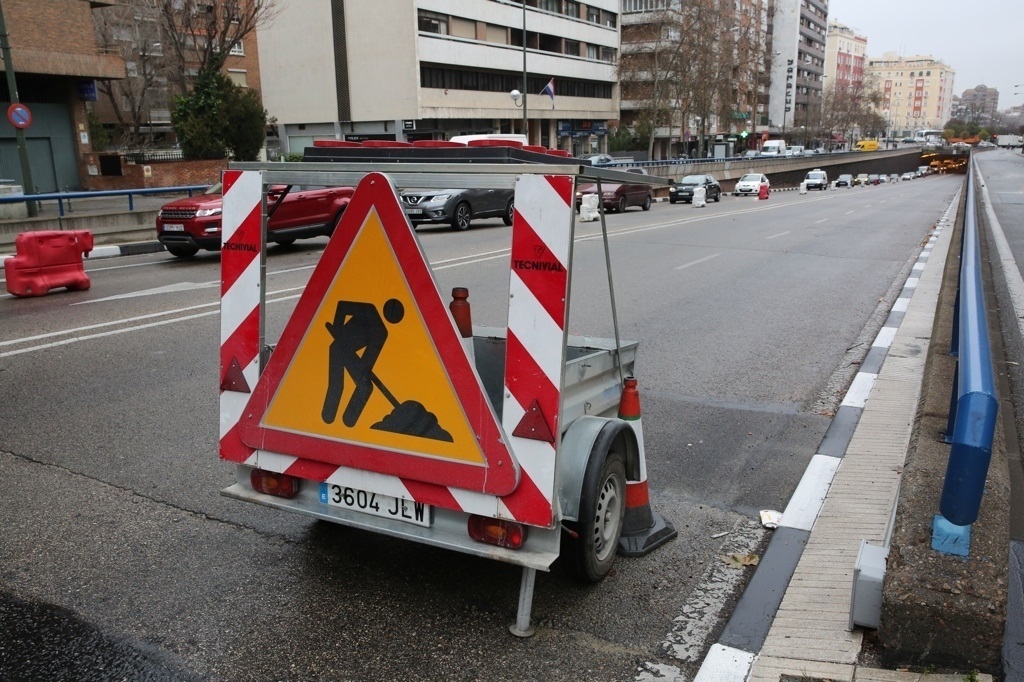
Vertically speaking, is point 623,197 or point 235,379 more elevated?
point 235,379

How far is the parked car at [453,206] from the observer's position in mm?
21703

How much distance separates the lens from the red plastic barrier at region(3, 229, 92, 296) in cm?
1180

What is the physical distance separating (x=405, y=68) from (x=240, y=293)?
55.0 m

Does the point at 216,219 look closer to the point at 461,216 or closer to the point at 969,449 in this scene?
the point at 461,216

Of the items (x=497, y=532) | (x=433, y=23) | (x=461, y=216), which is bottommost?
(x=461, y=216)

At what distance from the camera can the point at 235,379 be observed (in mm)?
3963

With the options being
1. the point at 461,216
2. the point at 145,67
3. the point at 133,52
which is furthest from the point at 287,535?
the point at 133,52

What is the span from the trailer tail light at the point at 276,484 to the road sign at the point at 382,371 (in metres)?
0.16

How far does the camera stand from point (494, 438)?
3.36 metres

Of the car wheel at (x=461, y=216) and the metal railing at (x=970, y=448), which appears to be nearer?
the metal railing at (x=970, y=448)

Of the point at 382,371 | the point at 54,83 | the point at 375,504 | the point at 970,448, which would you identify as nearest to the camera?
the point at 970,448

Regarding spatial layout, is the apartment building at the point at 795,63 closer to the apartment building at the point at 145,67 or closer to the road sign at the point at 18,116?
the apartment building at the point at 145,67

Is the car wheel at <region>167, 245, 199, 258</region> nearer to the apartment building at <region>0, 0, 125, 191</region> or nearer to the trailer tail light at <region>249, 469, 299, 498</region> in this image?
the trailer tail light at <region>249, 469, 299, 498</region>

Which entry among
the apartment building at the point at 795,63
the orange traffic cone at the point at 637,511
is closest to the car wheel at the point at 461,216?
the orange traffic cone at the point at 637,511
